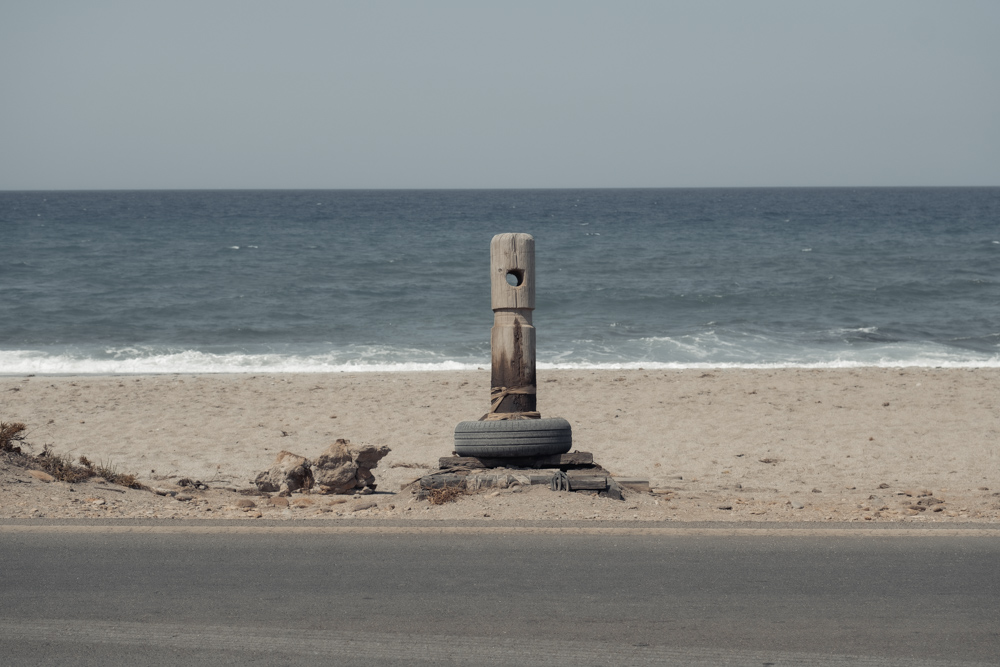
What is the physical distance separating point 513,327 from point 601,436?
480 cm

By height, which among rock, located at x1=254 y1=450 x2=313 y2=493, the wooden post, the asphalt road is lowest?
rock, located at x1=254 y1=450 x2=313 y2=493

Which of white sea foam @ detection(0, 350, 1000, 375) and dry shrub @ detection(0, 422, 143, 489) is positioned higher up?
dry shrub @ detection(0, 422, 143, 489)

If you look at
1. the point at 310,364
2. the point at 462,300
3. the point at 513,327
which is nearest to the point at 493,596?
the point at 513,327

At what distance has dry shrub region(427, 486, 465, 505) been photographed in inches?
284

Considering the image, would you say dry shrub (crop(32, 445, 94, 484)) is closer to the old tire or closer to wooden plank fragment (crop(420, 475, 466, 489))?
wooden plank fragment (crop(420, 475, 466, 489))

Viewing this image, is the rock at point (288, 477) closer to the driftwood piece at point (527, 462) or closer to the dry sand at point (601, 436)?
the dry sand at point (601, 436)

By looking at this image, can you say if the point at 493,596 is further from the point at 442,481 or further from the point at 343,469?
the point at 343,469

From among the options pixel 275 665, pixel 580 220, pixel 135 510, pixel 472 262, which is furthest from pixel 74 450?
pixel 580 220

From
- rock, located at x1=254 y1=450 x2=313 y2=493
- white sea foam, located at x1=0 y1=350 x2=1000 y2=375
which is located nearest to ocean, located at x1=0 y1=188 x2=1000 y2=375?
white sea foam, located at x1=0 y1=350 x2=1000 y2=375

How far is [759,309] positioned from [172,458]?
64.3ft

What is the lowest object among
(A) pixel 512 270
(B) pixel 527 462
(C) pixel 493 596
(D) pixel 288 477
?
(D) pixel 288 477

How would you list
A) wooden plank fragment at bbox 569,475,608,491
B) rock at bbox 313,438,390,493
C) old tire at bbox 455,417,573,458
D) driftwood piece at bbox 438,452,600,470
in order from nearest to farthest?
wooden plank fragment at bbox 569,475,608,491, old tire at bbox 455,417,573,458, driftwood piece at bbox 438,452,600,470, rock at bbox 313,438,390,493

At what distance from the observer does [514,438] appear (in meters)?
7.67

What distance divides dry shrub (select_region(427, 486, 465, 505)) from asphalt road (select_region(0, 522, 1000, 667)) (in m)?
0.73
